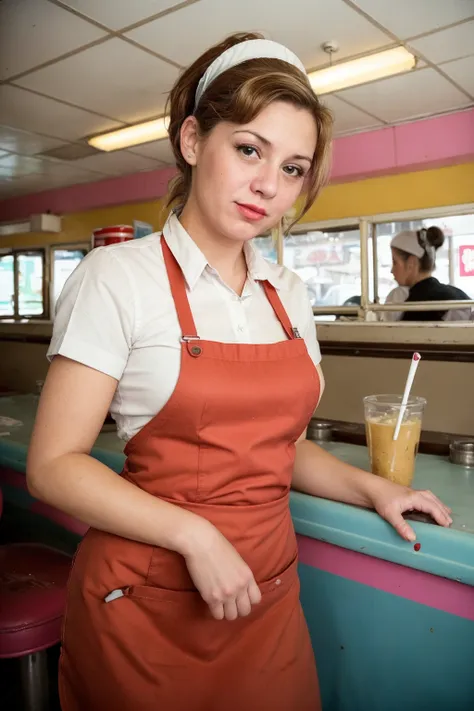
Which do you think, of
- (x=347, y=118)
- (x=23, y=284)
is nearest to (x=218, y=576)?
(x=347, y=118)

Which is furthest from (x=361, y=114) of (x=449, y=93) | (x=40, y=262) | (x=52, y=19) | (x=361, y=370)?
(x=40, y=262)

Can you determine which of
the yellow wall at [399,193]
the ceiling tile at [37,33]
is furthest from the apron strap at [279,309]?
the yellow wall at [399,193]

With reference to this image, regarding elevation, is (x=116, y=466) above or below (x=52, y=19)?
below

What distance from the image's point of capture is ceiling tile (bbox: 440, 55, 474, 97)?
378cm

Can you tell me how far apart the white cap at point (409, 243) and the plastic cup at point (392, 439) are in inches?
165

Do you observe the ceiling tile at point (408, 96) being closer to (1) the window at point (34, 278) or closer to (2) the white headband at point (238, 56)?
(2) the white headband at point (238, 56)

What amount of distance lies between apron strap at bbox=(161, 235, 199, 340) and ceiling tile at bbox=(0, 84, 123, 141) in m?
3.84

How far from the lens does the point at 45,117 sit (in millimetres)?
4852

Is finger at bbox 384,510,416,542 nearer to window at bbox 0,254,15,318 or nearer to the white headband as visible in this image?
the white headband

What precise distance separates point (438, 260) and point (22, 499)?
4.47 meters

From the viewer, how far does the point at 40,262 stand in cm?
876

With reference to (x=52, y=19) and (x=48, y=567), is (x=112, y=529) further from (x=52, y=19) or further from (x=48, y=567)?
(x=52, y=19)

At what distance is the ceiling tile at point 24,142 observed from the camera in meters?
5.32

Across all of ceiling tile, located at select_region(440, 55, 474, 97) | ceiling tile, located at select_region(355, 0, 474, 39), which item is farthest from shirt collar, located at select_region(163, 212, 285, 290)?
ceiling tile, located at select_region(440, 55, 474, 97)
